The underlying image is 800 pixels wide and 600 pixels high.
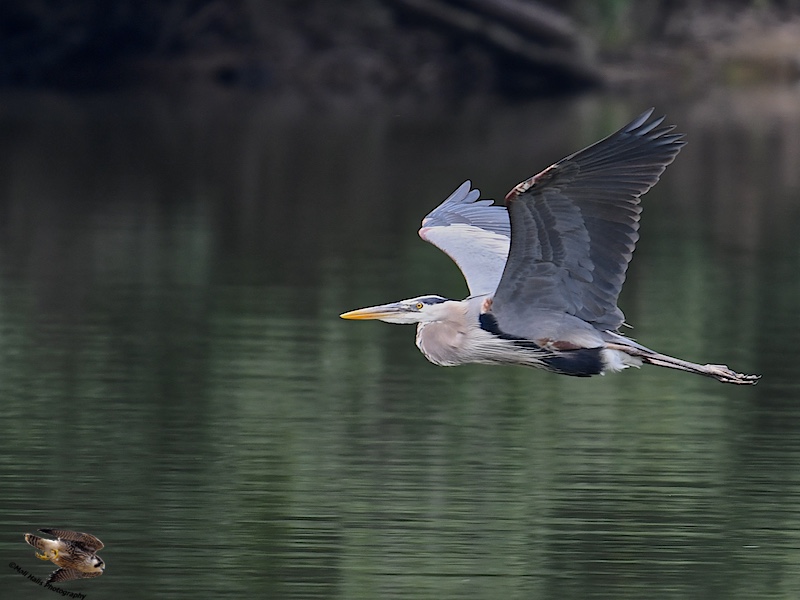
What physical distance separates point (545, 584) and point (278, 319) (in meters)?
5.94

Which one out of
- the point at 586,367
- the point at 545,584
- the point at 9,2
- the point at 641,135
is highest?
the point at 9,2

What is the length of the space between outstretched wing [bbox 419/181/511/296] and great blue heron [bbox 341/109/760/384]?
0.01m

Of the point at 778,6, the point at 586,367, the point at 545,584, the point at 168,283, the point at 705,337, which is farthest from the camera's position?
the point at 778,6

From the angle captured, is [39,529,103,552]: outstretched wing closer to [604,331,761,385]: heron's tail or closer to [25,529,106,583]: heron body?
[25,529,106,583]: heron body

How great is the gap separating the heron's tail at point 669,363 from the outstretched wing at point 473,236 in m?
0.75

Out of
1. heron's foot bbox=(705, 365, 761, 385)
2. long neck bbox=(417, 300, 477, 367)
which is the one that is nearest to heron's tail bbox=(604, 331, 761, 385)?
heron's foot bbox=(705, 365, 761, 385)

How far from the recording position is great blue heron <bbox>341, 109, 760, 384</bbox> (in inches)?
280

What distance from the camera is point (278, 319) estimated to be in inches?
501

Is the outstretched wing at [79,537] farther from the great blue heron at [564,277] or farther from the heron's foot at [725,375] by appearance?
the heron's foot at [725,375]

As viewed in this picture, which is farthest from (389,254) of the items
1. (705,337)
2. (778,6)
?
(778,6)

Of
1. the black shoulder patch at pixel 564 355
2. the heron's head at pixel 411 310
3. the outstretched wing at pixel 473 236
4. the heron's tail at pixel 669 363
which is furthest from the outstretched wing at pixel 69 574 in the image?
the heron's tail at pixel 669 363

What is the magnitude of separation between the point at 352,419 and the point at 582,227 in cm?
283

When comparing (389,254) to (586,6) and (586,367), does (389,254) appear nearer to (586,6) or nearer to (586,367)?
(586,367)

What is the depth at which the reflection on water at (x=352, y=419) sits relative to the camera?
7.29m
